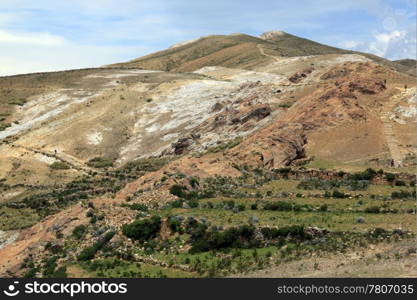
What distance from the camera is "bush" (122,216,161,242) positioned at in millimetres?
27328

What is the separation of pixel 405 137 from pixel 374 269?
26161mm

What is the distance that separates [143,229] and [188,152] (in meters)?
31.9

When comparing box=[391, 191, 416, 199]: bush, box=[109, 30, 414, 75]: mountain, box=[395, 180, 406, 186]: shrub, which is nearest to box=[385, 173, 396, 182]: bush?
box=[395, 180, 406, 186]: shrub

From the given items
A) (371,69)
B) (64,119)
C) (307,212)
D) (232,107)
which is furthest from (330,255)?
(64,119)

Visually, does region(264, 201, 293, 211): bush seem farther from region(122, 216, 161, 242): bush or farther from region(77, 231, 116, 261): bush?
region(77, 231, 116, 261): bush

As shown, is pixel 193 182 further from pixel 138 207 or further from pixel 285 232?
pixel 285 232

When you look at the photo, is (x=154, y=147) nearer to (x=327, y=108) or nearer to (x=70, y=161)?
(x=70, y=161)

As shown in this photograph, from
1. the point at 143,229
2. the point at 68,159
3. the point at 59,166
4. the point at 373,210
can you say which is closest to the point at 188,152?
the point at 59,166

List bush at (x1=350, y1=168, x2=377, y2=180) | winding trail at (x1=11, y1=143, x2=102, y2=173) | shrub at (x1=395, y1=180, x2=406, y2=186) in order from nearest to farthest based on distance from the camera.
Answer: shrub at (x1=395, y1=180, x2=406, y2=186) → bush at (x1=350, y1=168, x2=377, y2=180) → winding trail at (x1=11, y1=143, x2=102, y2=173)

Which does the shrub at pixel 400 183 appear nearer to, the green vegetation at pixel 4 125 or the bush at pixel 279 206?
the bush at pixel 279 206

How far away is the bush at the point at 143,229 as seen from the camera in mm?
27328

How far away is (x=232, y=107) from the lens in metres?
65.8

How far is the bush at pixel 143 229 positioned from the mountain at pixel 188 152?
29 centimetres

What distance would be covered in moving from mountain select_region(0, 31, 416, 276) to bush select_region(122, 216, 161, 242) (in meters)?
0.29
